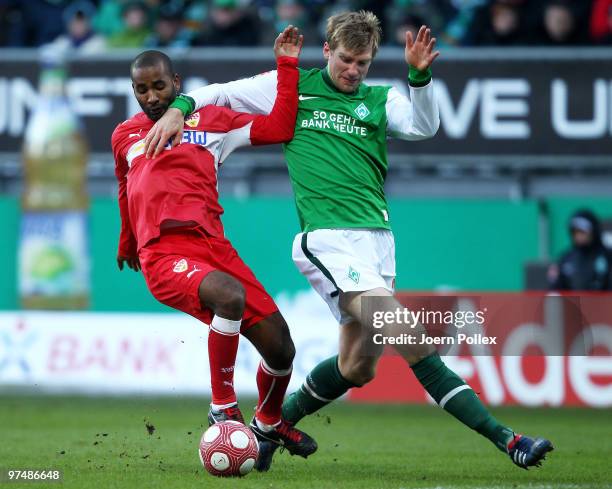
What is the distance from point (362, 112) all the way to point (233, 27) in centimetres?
692

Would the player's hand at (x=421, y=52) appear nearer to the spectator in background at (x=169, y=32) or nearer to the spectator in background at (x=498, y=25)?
the spectator in background at (x=498, y=25)

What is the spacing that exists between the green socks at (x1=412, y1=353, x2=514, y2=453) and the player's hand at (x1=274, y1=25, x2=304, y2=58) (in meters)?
1.73

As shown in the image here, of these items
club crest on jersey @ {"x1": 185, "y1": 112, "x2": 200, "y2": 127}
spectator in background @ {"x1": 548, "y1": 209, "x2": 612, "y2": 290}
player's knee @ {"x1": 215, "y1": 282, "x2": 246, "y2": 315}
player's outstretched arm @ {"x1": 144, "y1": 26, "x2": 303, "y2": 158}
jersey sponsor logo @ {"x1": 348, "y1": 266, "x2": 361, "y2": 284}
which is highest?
player's outstretched arm @ {"x1": 144, "y1": 26, "x2": 303, "y2": 158}

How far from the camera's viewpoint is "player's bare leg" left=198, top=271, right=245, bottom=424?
21.2 ft

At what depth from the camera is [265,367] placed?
7.04 metres

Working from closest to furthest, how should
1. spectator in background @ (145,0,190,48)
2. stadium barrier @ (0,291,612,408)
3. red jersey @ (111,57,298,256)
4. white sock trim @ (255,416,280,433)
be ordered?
1. red jersey @ (111,57,298,256)
2. white sock trim @ (255,416,280,433)
3. stadium barrier @ (0,291,612,408)
4. spectator in background @ (145,0,190,48)

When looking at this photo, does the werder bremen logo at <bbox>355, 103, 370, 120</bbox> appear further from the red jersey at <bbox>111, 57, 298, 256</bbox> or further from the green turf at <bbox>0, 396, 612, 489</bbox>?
the green turf at <bbox>0, 396, 612, 489</bbox>

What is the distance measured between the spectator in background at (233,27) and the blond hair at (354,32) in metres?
6.82

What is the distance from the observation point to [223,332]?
21.6 feet

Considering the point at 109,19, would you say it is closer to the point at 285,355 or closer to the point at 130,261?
the point at 130,261

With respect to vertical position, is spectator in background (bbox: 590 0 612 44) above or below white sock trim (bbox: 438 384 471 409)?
above

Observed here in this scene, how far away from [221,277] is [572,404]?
537cm

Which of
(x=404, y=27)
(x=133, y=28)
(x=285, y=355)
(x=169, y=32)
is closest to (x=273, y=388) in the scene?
(x=285, y=355)

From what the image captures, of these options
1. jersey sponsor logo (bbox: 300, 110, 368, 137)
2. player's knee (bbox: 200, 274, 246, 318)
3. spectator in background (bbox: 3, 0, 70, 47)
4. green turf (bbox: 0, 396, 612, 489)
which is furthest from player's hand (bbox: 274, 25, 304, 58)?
spectator in background (bbox: 3, 0, 70, 47)
